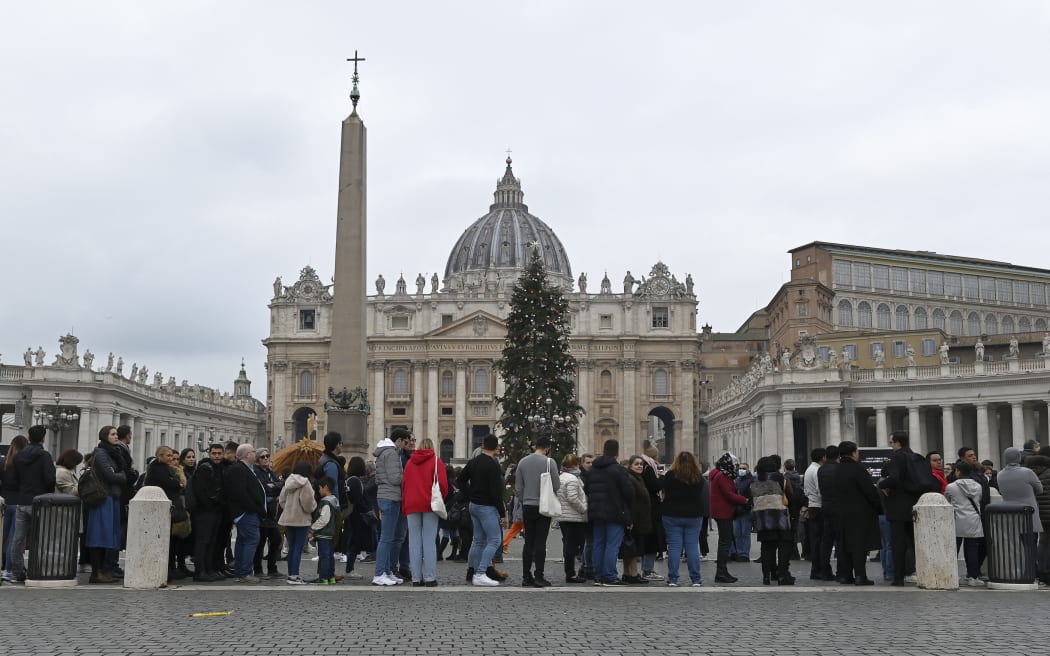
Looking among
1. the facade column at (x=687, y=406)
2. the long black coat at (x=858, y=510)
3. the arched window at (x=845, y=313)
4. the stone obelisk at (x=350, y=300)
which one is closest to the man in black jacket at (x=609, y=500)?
the long black coat at (x=858, y=510)

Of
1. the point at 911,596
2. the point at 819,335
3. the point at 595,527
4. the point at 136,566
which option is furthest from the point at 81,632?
the point at 819,335

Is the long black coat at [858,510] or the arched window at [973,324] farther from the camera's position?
the arched window at [973,324]

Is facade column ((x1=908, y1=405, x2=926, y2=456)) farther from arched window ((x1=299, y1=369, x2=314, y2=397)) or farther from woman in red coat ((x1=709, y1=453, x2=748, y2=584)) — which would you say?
arched window ((x1=299, y1=369, x2=314, y2=397))

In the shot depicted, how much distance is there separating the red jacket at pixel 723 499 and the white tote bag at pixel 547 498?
2.49 metres

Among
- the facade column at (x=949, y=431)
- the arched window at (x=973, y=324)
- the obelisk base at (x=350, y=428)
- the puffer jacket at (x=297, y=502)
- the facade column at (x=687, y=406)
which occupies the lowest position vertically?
the puffer jacket at (x=297, y=502)

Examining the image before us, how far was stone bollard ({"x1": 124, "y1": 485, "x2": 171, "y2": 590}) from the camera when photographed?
13.1 meters

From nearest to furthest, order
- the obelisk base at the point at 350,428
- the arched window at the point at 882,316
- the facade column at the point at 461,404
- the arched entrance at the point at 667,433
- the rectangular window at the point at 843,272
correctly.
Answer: the obelisk base at the point at 350,428, the rectangular window at the point at 843,272, the arched window at the point at 882,316, the facade column at the point at 461,404, the arched entrance at the point at 667,433

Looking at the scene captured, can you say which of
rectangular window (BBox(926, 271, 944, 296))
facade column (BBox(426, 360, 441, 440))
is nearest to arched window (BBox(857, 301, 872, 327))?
rectangular window (BBox(926, 271, 944, 296))

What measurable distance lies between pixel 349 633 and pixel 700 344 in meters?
86.2

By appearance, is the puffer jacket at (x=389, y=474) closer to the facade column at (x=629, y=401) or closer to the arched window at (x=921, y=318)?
the arched window at (x=921, y=318)

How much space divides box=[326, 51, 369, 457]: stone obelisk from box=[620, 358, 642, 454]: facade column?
6675 centimetres

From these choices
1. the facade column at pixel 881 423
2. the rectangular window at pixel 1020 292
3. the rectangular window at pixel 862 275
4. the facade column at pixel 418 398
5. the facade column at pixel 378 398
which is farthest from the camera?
the facade column at pixel 418 398

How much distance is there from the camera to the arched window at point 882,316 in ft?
269

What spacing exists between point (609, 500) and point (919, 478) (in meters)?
4.00
